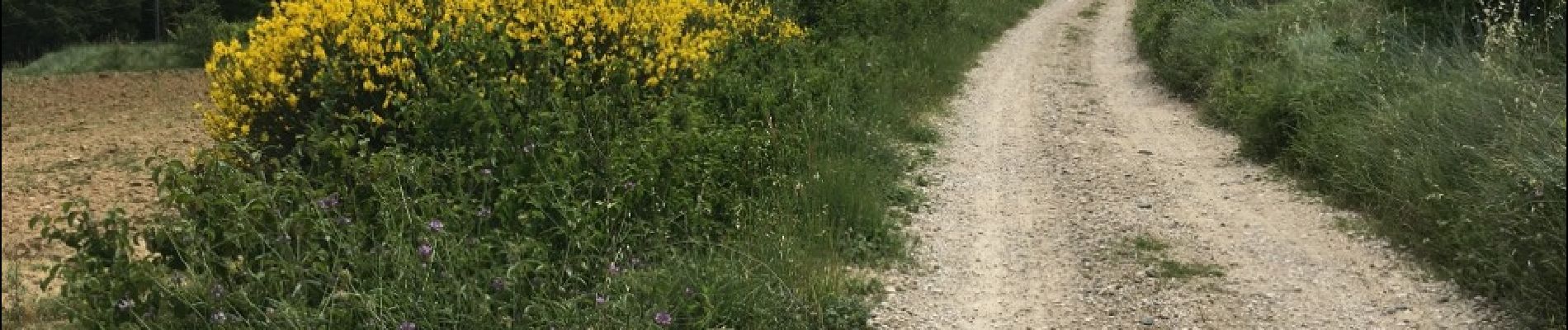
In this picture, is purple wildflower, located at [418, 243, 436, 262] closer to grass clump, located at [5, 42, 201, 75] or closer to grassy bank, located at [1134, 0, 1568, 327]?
grassy bank, located at [1134, 0, 1568, 327]

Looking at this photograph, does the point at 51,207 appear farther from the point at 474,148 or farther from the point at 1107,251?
the point at 1107,251

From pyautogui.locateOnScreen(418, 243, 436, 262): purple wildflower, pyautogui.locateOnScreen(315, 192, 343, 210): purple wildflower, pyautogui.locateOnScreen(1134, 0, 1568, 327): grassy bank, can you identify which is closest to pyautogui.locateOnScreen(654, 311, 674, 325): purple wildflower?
pyautogui.locateOnScreen(418, 243, 436, 262): purple wildflower

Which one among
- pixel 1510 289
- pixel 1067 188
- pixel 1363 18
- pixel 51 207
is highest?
pixel 1363 18

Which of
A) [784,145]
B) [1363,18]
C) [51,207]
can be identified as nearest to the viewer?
[784,145]

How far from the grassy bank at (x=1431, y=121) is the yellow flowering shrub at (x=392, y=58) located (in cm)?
403

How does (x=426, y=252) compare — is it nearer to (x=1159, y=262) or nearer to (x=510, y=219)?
(x=510, y=219)

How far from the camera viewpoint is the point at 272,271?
4.09m

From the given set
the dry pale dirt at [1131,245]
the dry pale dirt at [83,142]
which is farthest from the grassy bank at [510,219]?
the dry pale dirt at [83,142]

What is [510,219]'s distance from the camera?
489 cm

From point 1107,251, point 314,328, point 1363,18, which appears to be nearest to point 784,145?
point 1107,251

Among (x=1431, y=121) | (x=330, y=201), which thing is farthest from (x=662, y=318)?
(x=1431, y=121)

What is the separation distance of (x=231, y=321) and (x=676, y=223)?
2.00 metres

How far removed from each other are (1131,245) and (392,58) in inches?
150

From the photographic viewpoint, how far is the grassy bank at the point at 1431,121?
4.70 meters
